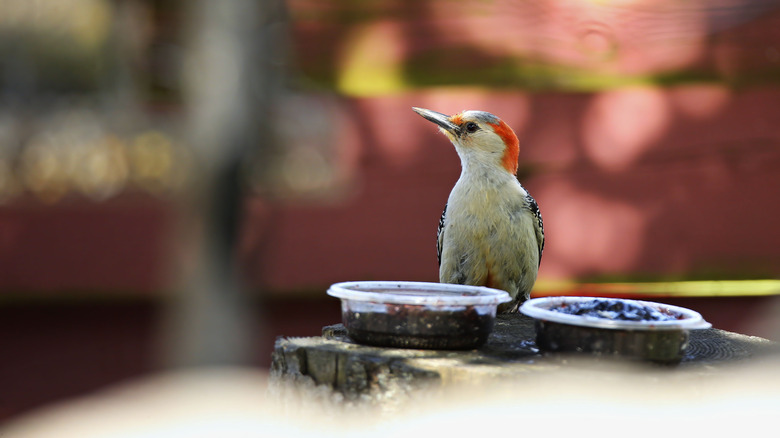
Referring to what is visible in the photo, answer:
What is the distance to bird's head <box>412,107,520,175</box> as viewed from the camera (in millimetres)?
4098

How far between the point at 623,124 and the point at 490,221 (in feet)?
6.23

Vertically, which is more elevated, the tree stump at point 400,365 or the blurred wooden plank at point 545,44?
the blurred wooden plank at point 545,44

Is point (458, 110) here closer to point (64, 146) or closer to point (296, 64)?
point (296, 64)

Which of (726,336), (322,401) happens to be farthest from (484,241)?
(322,401)

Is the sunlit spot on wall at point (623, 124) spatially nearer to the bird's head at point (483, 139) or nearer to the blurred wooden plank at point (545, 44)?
the blurred wooden plank at point (545, 44)

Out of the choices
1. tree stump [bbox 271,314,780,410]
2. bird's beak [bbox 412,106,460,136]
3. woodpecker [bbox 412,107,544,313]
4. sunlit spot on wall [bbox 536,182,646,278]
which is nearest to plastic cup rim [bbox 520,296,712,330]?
tree stump [bbox 271,314,780,410]

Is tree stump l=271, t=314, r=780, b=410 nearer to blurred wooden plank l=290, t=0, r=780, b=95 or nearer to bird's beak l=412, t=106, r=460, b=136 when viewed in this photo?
bird's beak l=412, t=106, r=460, b=136

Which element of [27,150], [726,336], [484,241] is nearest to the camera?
[726,336]

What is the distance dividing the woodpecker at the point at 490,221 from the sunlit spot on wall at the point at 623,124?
137 cm

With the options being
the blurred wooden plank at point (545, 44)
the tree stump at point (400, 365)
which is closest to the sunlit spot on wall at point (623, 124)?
the blurred wooden plank at point (545, 44)

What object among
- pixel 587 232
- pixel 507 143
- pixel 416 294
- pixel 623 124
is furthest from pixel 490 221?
pixel 623 124

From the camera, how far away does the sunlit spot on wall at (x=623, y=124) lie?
17.5 feet

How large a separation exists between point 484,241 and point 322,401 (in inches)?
54.6

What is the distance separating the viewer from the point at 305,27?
5.22 m
